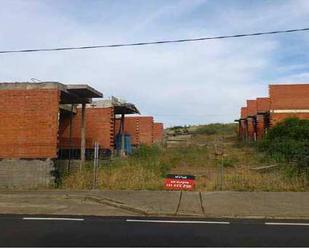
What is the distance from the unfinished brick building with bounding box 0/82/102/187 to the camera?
57.9ft

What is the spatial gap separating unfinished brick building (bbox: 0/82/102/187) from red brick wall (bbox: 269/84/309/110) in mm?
29144

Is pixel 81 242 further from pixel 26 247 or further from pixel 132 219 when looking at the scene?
pixel 132 219

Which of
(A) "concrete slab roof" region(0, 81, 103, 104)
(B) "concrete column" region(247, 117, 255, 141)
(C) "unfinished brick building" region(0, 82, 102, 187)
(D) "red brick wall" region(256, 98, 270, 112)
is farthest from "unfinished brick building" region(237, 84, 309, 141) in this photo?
(C) "unfinished brick building" region(0, 82, 102, 187)

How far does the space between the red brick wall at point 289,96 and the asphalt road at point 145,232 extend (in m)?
34.0

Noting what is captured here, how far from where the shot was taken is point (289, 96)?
4397cm

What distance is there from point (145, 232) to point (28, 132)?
9945 mm

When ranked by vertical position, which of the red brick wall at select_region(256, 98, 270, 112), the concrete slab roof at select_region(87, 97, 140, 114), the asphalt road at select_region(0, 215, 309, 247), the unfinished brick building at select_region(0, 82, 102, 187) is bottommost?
the asphalt road at select_region(0, 215, 309, 247)

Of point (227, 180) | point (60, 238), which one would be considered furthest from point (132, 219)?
point (227, 180)

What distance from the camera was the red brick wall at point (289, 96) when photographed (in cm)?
4394

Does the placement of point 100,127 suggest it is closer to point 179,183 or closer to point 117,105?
point 117,105

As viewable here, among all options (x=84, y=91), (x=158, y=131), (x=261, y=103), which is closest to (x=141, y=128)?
(x=158, y=131)

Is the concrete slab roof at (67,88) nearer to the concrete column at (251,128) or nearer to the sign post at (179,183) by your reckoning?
the sign post at (179,183)

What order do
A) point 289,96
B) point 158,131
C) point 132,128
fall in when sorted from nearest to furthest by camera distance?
point 132,128
point 289,96
point 158,131

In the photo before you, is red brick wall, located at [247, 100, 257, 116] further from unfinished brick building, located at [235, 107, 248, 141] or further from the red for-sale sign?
the red for-sale sign
